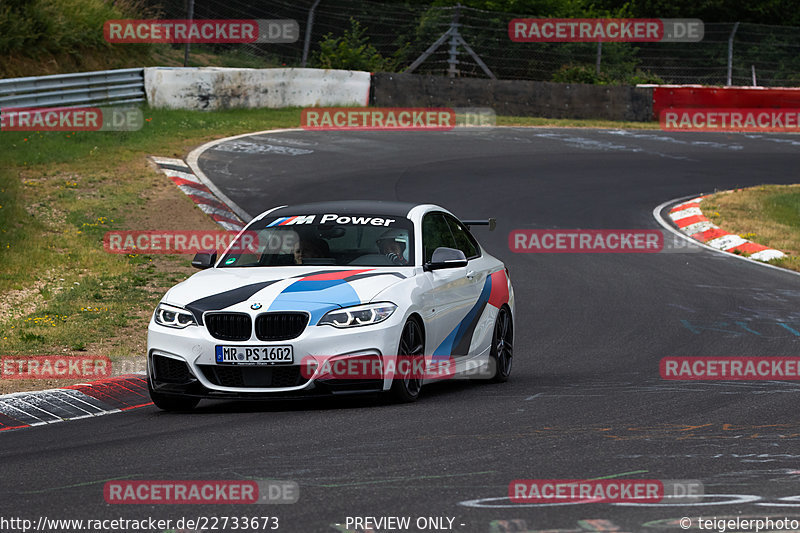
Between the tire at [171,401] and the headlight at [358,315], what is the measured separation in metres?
1.16

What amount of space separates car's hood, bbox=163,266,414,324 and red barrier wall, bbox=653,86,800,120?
2436 centimetres

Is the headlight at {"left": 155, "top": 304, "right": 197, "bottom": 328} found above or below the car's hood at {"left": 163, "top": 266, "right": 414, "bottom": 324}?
below

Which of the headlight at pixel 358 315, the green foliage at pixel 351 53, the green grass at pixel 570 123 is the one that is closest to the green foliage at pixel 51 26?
the green foliage at pixel 351 53

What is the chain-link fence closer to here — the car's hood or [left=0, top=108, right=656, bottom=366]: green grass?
[left=0, top=108, right=656, bottom=366]: green grass

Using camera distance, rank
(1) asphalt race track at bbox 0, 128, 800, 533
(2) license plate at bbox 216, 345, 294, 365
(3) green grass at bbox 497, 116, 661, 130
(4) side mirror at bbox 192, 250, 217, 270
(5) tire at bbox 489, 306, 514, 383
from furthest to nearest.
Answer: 1. (3) green grass at bbox 497, 116, 661, 130
2. (5) tire at bbox 489, 306, 514, 383
3. (4) side mirror at bbox 192, 250, 217, 270
4. (2) license plate at bbox 216, 345, 294, 365
5. (1) asphalt race track at bbox 0, 128, 800, 533

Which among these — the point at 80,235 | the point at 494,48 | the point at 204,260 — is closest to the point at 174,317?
the point at 204,260

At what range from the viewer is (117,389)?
9195mm

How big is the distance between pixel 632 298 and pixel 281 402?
6.31 meters

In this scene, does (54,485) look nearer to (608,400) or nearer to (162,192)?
(608,400)

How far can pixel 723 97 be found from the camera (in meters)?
31.5

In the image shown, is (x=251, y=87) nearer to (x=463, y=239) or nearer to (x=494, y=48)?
(x=494, y=48)

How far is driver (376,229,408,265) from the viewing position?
29.2 feet

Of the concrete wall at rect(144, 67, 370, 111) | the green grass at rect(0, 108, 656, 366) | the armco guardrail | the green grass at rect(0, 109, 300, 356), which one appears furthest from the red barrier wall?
the armco guardrail

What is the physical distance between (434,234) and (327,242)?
898 mm
